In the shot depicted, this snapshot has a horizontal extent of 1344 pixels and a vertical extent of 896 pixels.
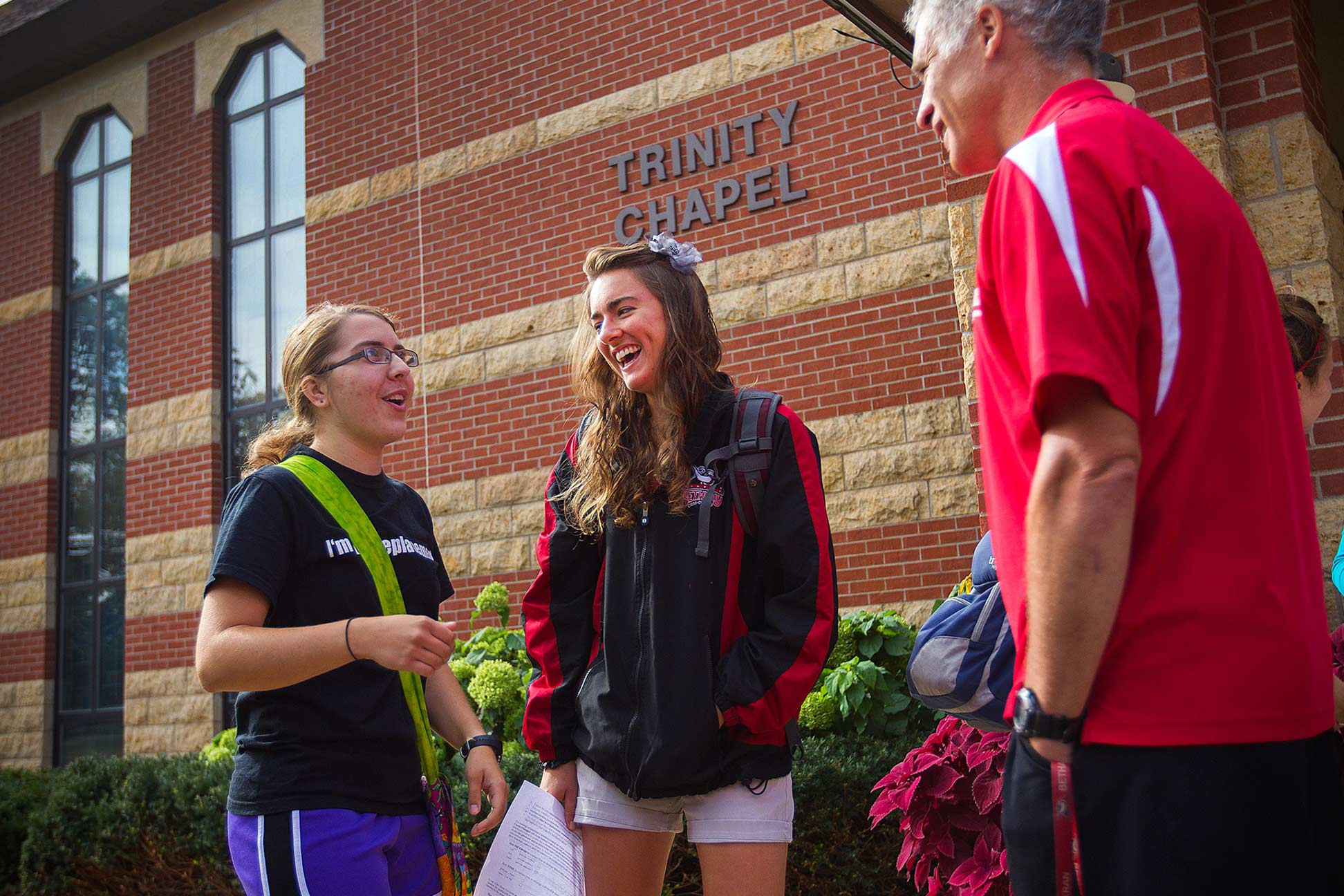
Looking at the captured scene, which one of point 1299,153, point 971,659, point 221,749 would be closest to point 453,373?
point 221,749

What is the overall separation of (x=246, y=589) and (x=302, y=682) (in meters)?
0.24

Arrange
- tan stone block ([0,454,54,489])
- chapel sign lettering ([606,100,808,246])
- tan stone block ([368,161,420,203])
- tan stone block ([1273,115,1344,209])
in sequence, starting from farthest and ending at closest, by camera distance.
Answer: tan stone block ([0,454,54,489]) < tan stone block ([368,161,420,203]) < chapel sign lettering ([606,100,808,246]) < tan stone block ([1273,115,1344,209])

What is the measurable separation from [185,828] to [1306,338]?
6540mm

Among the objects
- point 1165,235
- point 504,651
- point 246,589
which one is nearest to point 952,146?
point 1165,235

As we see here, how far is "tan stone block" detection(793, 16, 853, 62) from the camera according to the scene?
7.79 m

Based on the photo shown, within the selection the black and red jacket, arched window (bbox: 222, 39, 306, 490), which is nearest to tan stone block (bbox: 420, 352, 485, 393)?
arched window (bbox: 222, 39, 306, 490)

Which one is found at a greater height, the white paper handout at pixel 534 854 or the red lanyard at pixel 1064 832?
the red lanyard at pixel 1064 832

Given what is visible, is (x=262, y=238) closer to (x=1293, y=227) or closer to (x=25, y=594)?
(x=25, y=594)

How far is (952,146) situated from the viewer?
1.79 m

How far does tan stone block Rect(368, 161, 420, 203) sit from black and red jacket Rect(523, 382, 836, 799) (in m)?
7.75

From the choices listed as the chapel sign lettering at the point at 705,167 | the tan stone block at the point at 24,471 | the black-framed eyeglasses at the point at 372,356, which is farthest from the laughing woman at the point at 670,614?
the tan stone block at the point at 24,471

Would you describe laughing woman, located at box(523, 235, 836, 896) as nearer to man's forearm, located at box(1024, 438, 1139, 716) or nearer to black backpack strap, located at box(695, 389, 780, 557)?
black backpack strap, located at box(695, 389, 780, 557)

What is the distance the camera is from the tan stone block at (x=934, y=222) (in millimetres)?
7320

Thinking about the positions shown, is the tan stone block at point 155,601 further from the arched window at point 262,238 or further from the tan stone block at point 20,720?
the tan stone block at point 20,720
